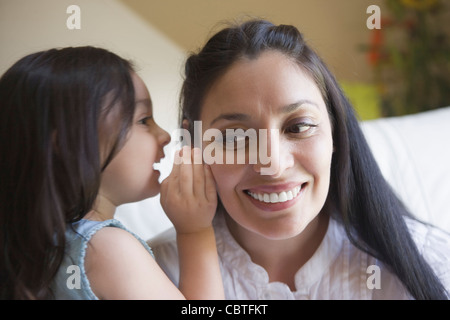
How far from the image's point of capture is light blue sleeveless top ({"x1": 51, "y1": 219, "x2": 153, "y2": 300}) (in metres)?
0.63

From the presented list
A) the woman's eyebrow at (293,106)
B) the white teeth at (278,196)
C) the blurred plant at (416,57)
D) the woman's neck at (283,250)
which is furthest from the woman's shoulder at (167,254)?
the blurred plant at (416,57)

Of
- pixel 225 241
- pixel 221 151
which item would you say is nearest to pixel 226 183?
pixel 221 151

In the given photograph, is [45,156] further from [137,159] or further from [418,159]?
[418,159]

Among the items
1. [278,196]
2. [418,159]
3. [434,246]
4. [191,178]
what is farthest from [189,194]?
[418,159]

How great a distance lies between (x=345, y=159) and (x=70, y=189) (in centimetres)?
42

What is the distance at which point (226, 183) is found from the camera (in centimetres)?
75

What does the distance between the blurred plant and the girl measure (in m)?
1.38

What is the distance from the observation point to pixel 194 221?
73cm

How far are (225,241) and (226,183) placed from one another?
176 mm

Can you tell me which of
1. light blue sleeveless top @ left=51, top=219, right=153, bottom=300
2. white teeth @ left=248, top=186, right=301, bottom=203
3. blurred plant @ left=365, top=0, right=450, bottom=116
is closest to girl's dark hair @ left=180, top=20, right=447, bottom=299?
white teeth @ left=248, top=186, right=301, bottom=203

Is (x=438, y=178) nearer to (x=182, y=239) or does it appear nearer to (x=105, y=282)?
(x=182, y=239)
